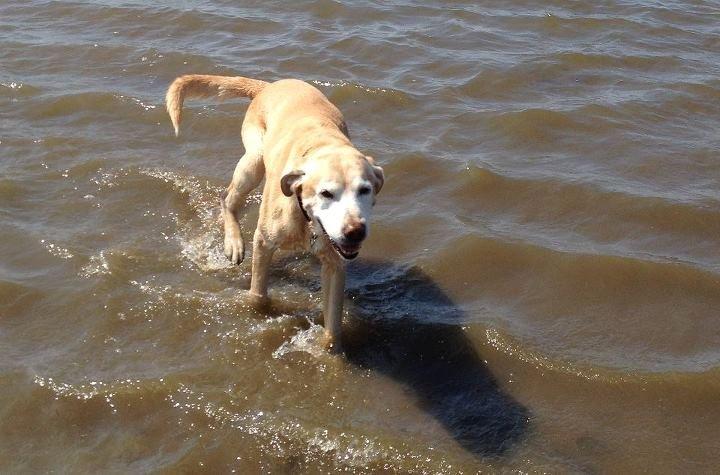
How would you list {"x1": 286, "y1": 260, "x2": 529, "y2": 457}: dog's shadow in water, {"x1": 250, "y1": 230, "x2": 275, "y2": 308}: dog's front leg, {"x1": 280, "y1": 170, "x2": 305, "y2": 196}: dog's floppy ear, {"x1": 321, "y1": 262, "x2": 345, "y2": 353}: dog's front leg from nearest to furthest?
1. {"x1": 286, "y1": 260, "x2": 529, "y2": 457}: dog's shadow in water
2. {"x1": 280, "y1": 170, "x2": 305, "y2": 196}: dog's floppy ear
3. {"x1": 321, "y1": 262, "x2": 345, "y2": 353}: dog's front leg
4. {"x1": 250, "y1": 230, "x2": 275, "y2": 308}: dog's front leg

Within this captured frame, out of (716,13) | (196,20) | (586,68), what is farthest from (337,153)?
(716,13)

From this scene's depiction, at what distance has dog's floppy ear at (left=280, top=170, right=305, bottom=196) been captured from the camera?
4.96 metres

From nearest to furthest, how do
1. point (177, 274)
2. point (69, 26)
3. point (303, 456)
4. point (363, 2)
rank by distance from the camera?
1. point (303, 456)
2. point (177, 274)
3. point (69, 26)
4. point (363, 2)

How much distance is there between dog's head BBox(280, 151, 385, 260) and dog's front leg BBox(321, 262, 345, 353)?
454mm

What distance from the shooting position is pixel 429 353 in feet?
17.9

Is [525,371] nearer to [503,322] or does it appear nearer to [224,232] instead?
[503,322]

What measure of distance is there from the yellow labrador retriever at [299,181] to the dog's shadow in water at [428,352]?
385mm

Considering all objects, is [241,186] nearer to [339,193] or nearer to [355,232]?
[339,193]

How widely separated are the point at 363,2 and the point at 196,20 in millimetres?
2539

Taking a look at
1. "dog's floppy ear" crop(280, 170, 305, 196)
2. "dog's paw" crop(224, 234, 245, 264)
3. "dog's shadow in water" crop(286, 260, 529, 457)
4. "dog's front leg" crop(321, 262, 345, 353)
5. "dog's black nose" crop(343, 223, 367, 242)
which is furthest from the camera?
"dog's paw" crop(224, 234, 245, 264)

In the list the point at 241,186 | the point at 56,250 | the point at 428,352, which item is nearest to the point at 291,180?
the point at 428,352

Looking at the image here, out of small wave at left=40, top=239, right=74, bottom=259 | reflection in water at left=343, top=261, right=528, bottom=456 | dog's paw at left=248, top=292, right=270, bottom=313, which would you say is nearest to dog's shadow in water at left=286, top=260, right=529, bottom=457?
reflection in water at left=343, top=261, right=528, bottom=456

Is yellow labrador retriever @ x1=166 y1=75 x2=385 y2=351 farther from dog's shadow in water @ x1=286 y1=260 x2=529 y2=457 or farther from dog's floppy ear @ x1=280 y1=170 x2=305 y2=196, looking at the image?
dog's shadow in water @ x1=286 y1=260 x2=529 y2=457

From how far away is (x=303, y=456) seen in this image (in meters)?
4.46
